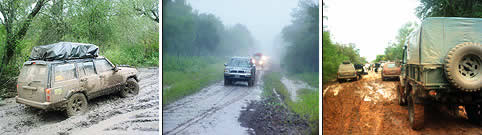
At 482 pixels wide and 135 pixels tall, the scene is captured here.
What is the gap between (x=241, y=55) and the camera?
285 centimetres

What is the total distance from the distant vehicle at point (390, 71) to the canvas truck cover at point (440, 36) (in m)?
0.19

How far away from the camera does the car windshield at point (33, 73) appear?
2500mm

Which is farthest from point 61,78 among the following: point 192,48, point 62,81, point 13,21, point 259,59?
point 259,59

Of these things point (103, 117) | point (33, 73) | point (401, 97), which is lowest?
point (103, 117)

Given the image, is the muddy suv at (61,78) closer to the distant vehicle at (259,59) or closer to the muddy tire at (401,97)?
the distant vehicle at (259,59)

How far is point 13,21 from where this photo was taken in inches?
101

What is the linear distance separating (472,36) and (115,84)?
3.97 meters

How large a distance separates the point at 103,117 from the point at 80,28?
1.04m

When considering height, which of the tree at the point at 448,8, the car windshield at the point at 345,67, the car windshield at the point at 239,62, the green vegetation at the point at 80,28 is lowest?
the car windshield at the point at 345,67

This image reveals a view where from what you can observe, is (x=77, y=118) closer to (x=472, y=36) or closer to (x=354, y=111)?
(x=354, y=111)

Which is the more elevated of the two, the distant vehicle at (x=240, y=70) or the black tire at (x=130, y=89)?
the distant vehicle at (x=240, y=70)

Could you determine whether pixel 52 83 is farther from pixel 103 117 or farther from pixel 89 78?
pixel 103 117

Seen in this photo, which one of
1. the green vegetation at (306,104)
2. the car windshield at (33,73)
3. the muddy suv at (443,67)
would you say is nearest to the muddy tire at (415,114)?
the muddy suv at (443,67)

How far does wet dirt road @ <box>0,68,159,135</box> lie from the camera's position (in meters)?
2.53
